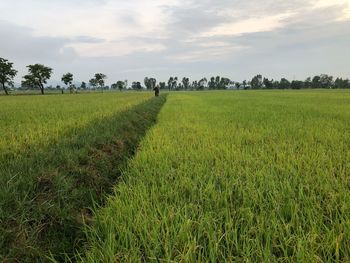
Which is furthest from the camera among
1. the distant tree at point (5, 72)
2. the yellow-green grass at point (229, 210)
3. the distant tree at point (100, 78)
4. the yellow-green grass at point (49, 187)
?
the distant tree at point (100, 78)

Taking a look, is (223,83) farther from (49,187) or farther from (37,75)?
(49,187)

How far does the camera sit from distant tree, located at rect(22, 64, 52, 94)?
5956cm

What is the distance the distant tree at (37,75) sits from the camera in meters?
59.6

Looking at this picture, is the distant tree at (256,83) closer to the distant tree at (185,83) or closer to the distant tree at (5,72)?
the distant tree at (185,83)

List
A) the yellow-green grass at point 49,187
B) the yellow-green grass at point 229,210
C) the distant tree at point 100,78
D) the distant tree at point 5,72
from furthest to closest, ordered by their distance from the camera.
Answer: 1. the distant tree at point 100,78
2. the distant tree at point 5,72
3. the yellow-green grass at point 49,187
4. the yellow-green grass at point 229,210

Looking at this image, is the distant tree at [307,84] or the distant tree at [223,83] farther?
the distant tree at [223,83]

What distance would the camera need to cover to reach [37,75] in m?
60.2

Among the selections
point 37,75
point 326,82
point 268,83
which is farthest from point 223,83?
point 37,75

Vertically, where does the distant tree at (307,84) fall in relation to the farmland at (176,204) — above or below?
below

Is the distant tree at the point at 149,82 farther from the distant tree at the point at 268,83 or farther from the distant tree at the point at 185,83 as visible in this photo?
the distant tree at the point at 268,83

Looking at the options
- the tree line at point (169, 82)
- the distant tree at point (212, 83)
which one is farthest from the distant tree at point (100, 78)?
the distant tree at point (212, 83)

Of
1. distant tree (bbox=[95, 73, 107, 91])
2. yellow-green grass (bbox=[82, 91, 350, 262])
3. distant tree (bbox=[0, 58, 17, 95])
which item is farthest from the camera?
distant tree (bbox=[95, 73, 107, 91])

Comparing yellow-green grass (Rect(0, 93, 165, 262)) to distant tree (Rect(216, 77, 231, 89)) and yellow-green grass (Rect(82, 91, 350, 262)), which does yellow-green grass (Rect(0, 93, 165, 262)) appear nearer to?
yellow-green grass (Rect(82, 91, 350, 262))

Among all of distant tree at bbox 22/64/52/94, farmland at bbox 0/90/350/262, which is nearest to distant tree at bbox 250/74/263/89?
distant tree at bbox 22/64/52/94
